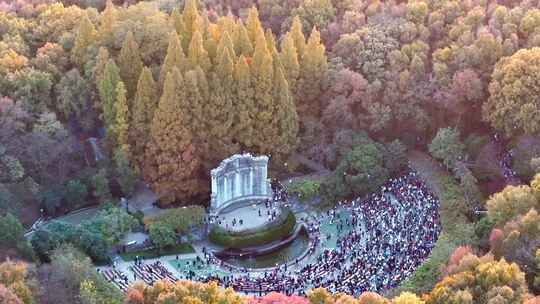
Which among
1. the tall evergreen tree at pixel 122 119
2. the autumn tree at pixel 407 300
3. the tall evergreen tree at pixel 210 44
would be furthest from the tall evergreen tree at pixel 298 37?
the autumn tree at pixel 407 300

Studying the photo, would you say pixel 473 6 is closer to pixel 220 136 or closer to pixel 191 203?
pixel 220 136

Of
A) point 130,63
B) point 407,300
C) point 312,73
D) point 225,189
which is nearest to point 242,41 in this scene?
point 312,73

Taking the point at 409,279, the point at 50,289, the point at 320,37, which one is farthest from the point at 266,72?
the point at 50,289

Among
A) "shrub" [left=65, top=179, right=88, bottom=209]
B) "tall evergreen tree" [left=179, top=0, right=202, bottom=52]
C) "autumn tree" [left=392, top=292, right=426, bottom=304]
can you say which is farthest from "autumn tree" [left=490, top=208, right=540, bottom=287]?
"shrub" [left=65, top=179, right=88, bottom=209]

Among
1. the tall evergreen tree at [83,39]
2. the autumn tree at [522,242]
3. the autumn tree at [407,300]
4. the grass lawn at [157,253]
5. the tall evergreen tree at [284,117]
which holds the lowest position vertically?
the autumn tree at [407,300]

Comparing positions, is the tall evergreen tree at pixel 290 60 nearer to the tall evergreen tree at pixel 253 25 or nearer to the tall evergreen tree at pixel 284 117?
the tall evergreen tree at pixel 284 117

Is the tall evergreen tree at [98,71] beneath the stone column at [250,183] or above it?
above
